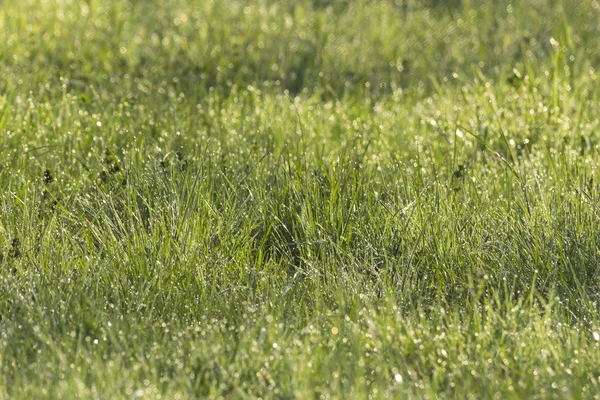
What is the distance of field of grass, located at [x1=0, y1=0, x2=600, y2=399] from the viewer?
226cm

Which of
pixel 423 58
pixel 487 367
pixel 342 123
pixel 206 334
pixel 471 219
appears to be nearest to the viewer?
pixel 487 367

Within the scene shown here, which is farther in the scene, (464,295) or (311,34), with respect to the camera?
(311,34)

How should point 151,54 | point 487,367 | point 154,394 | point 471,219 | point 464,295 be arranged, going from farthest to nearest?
point 151,54 → point 471,219 → point 464,295 → point 487,367 → point 154,394

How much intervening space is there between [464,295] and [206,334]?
2.81ft

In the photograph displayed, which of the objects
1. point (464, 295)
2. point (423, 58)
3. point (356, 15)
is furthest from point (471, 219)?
point (356, 15)

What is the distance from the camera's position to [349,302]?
2.61 meters

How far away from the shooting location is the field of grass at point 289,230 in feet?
7.41

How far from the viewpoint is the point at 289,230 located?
3229 millimetres

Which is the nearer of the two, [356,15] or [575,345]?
[575,345]

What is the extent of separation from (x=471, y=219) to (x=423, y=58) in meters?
2.99

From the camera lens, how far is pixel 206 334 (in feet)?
8.09

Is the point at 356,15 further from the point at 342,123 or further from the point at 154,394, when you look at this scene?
the point at 154,394

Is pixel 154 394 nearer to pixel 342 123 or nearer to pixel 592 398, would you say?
pixel 592 398

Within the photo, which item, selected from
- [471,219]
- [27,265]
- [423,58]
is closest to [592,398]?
[471,219]
